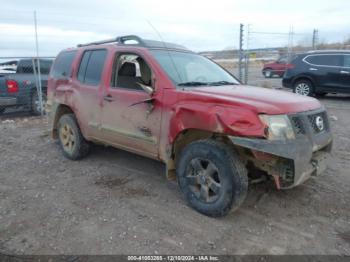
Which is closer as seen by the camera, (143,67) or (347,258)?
(347,258)

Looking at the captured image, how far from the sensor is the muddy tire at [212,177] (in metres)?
3.51

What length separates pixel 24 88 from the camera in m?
10.1

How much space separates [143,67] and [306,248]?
2.80 metres

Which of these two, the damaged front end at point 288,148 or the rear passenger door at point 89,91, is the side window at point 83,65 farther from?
the damaged front end at point 288,148

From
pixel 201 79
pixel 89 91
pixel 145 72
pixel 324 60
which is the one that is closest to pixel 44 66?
pixel 89 91

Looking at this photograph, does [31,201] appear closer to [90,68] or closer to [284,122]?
[90,68]

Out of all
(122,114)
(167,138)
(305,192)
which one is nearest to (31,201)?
(122,114)

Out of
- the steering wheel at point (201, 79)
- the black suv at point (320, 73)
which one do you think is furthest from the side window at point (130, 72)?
the black suv at point (320, 73)

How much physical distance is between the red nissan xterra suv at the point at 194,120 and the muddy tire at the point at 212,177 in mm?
11

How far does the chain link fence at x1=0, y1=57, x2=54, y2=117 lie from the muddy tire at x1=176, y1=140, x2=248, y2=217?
23.9 ft

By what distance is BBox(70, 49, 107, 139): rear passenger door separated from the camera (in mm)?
5035

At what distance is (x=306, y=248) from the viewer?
3.22 meters

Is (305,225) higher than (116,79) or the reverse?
the reverse

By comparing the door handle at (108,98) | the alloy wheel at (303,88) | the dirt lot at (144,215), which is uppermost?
the door handle at (108,98)
